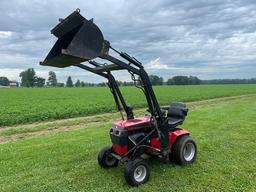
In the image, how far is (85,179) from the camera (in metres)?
5.37

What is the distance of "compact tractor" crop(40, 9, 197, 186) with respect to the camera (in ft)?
14.3

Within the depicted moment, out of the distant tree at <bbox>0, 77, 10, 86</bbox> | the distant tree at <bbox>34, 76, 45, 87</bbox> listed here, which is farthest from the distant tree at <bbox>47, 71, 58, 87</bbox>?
the distant tree at <bbox>0, 77, 10, 86</bbox>

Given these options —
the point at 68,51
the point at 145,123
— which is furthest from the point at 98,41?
the point at 145,123

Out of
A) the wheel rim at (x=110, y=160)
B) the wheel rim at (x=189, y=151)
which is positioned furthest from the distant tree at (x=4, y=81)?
the wheel rim at (x=189, y=151)

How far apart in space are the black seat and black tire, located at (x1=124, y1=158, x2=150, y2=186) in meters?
1.25

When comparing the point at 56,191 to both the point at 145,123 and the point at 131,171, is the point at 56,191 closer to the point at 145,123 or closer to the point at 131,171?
the point at 131,171

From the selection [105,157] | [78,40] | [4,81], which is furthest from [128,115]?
[4,81]

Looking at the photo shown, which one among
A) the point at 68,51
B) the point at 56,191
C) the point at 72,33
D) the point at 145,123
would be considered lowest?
the point at 56,191

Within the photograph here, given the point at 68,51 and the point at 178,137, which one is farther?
the point at 178,137

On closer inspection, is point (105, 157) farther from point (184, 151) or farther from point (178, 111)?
point (178, 111)

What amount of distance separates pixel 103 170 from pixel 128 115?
1.22 meters

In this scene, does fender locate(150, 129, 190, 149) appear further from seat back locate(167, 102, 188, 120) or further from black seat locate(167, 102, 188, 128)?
seat back locate(167, 102, 188, 120)

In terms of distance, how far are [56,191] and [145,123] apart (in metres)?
2.00

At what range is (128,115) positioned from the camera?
6.07 m
